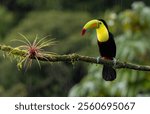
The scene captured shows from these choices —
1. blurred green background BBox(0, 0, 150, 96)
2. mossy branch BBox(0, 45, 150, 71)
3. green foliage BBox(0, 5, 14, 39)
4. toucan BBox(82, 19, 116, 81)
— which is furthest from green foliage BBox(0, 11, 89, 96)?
mossy branch BBox(0, 45, 150, 71)

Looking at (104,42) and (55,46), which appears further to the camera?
(55,46)

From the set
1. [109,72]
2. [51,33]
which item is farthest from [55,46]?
[109,72]

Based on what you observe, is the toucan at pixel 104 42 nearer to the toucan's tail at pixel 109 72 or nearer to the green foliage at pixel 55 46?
the toucan's tail at pixel 109 72

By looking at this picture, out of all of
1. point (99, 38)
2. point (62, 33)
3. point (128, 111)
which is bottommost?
point (128, 111)

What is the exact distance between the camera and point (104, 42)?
235 centimetres

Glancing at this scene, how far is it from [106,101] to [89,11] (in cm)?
636

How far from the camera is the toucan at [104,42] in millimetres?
2303

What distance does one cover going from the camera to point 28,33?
367 inches

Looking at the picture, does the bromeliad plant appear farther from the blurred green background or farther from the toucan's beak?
the blurred green background

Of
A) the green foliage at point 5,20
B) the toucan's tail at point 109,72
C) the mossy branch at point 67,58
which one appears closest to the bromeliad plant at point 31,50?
the mossy branch at point 67,58

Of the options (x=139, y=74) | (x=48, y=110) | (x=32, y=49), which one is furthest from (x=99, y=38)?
(x=139, y=74)

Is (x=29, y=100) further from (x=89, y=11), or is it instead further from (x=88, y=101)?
(x=89, y=11)

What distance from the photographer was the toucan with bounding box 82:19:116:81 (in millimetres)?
2303

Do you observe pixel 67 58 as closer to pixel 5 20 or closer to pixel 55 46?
pixel 55 46
